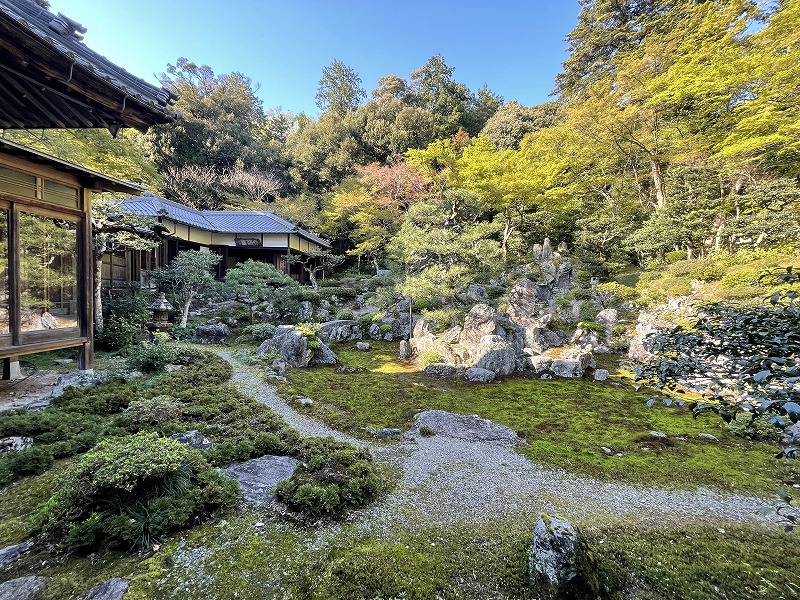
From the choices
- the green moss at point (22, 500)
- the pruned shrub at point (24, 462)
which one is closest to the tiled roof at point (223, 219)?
the pruned shrub at point (24, 462)

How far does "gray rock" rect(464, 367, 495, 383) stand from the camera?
793 cm

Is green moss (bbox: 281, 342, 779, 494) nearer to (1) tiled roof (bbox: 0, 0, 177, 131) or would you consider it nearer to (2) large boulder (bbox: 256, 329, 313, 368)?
(2) large boulder (bbox: 256, 329, 313, 368)

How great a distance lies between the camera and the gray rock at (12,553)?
231 centimetres

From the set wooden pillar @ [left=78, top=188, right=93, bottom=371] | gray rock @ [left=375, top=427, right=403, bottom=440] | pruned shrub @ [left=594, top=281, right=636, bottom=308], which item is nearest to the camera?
gray rock @ [left=375, top=427, right=403, bottom=440]

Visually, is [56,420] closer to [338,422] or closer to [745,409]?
[338,422]

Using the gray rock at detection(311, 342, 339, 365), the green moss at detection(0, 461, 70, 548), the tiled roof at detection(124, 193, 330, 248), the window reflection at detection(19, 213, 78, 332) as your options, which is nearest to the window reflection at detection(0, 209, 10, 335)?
the window reflection at detection(19, 213, 78, 332)

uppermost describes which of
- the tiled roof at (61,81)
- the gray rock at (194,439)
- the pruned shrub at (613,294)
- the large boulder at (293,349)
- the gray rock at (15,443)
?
the tiled roof at (61,81)

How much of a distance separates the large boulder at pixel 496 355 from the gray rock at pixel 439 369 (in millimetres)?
698

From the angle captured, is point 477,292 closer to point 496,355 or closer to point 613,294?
point 496,355

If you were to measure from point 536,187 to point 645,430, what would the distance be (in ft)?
38.8

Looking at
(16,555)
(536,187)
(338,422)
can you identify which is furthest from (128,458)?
(536,187)

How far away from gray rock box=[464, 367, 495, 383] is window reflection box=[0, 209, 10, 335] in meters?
8.20

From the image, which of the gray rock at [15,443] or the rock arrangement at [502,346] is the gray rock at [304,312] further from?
the gray rock at [15,443]

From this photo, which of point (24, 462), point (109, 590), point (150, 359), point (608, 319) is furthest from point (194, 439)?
point (608, 319)
